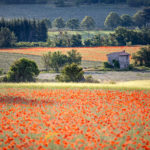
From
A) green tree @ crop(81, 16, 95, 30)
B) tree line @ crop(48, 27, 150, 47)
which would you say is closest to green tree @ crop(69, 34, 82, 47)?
tree line @ crop(48, 27, 150, 47)

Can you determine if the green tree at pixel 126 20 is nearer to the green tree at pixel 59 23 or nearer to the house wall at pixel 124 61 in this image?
the green tree at pixel 59 23

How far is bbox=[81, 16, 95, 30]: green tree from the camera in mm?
144262

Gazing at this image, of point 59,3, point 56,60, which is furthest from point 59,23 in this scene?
point 56,60

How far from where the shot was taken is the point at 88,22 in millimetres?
148250

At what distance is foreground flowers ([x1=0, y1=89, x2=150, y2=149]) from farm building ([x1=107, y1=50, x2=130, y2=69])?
43854mm

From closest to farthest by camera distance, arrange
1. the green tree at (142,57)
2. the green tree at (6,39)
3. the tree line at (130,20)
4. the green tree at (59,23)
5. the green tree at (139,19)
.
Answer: the green tree at (142,57)
the green tree at (6,39)
the green tree at (139,19)
the tree line at (130,20)
the green tree at (59,23)

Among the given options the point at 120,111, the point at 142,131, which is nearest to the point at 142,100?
the point at 120,111

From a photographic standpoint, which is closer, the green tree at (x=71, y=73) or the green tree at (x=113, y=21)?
the green tree at (x=71, y=73)

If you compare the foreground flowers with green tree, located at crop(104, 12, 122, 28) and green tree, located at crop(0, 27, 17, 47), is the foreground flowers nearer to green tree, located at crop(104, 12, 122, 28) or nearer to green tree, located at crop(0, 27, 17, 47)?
green tree, located at crop(0, 27, 17, 47)

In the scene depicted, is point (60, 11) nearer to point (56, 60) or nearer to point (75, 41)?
point (75, 41)

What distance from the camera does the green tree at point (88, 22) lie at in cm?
14426

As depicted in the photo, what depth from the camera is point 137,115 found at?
13695 mm

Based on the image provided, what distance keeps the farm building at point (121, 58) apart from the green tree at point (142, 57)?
177 cm

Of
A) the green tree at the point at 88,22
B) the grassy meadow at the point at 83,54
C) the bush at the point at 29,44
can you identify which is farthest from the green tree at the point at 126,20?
the grassy meadow at the point at 83,54
